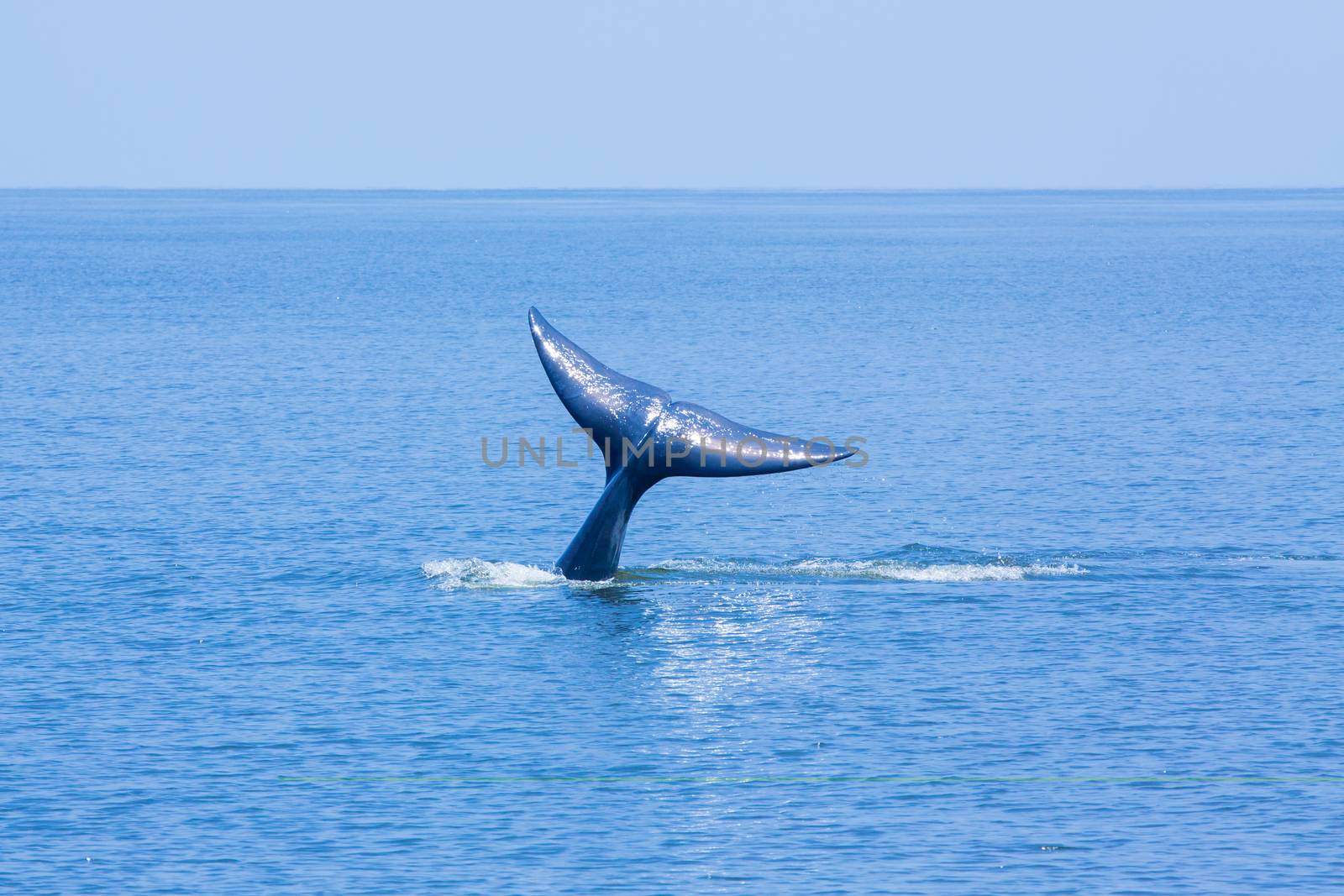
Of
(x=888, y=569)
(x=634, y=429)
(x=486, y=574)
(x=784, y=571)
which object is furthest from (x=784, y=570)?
(x=634, y=429)

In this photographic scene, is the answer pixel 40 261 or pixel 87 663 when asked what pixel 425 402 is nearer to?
pixel 87 663

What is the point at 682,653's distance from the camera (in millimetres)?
32406

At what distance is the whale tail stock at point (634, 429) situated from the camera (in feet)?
106

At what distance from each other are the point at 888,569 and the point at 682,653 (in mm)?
8732

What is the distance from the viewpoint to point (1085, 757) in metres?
27.7

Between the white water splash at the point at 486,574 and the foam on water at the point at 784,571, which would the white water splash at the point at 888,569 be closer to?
the foam on water at the point at 784,571

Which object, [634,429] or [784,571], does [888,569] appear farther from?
[634,429]

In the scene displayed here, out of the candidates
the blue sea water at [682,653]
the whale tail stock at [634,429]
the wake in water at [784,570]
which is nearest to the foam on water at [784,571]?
the wake in water at [784,570]

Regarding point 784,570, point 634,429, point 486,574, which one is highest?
point 634,429

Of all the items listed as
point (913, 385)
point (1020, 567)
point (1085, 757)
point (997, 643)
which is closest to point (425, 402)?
point (913, 385)

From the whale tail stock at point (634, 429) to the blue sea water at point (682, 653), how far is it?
307cm

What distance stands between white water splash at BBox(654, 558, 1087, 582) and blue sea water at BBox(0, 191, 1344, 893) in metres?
0.17

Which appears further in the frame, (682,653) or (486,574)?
(486,574)

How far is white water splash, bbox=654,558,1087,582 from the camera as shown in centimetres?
3909
